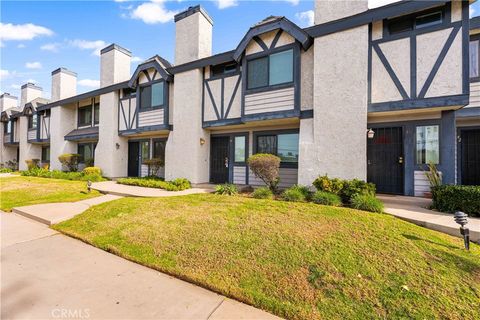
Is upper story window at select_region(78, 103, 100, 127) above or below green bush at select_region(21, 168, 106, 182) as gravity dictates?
above

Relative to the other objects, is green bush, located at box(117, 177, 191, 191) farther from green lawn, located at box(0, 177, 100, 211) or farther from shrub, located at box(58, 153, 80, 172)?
shrub, located at box(58, 153, 80, 172)

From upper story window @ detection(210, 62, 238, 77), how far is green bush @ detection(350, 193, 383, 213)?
757cm

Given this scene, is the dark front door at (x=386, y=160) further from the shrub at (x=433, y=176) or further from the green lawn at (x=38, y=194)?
the green lawn at (x=38, y=194)

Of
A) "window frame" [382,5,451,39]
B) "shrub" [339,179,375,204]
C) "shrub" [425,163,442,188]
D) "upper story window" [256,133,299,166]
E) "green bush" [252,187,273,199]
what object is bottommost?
"green bush" [252,187,273,199]

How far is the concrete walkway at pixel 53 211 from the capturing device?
627 cm

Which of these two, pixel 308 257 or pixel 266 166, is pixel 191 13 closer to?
pixel 266 166

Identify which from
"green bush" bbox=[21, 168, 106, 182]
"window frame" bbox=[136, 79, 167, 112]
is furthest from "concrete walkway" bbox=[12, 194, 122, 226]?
"window frame" bbox=[136, 79, 167, 112]

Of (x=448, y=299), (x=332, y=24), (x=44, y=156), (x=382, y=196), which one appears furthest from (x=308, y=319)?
(x=44, y=156)

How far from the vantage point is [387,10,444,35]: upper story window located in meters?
6.81

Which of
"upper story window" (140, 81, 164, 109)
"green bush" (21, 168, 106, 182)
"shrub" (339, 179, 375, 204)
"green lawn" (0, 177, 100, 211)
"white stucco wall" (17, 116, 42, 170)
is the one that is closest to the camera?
"shrub" (339, 179, 375, 204)

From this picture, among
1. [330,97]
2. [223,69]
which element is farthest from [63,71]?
[330,97]

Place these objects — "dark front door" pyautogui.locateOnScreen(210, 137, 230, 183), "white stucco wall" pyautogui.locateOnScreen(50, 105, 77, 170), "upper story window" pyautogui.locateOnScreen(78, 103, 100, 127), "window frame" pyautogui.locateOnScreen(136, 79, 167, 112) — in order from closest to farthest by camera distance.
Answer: "dark front door" pyautogui.locateOnScreen(210, 137, 230, 183)
"window frame" pyautogui.locateOnScreen(136, 79, 167, 112)
"upper story window" pyautogui.locateOnScreen(78, 103, 100, 127)
"white stucco wall" pyautogui.locateOnScreen(50, 105, 77, 170)

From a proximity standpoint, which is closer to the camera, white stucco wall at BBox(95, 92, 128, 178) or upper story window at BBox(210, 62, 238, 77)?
upper story window at BBox(210, 62, 238, 77)

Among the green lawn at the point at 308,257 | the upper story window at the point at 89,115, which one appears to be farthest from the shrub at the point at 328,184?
the upper story window at the point at 89,115
